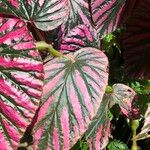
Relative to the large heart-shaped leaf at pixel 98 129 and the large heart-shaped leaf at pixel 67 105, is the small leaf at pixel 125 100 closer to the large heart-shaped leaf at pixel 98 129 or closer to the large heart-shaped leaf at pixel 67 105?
the large heart-shaped leaf at pixel 98 129

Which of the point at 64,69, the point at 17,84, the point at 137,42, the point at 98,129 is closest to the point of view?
the point at 17,84

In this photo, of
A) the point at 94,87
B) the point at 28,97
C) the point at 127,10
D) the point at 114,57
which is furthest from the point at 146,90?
the point at 28,97

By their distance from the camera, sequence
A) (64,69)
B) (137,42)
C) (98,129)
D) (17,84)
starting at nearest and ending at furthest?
1. (17,84)
2. (64,69)
3. (98,129)
4. (137,42)

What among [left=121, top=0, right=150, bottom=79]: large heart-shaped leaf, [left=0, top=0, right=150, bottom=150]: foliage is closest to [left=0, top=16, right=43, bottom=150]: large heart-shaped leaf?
[left=0, top=0, right=150, bottom=150]: foliage

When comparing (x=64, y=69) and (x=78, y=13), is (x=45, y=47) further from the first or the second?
(x=78, y=13)

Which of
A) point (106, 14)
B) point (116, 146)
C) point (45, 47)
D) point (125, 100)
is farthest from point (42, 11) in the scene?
point (116, 146)

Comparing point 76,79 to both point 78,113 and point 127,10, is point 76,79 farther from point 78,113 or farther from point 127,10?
point 127,10
